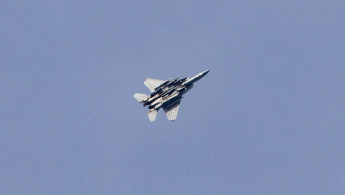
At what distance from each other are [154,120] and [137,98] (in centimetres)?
1192

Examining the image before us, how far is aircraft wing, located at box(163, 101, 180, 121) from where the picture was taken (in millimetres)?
195750

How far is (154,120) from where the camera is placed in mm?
193875

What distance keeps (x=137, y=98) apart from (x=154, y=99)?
258 inches

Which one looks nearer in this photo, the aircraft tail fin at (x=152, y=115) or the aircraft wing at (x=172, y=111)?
the aircraft tail fin at (x=152, y=115)

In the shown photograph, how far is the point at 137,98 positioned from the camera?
7869 inches

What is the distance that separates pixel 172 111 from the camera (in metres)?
197

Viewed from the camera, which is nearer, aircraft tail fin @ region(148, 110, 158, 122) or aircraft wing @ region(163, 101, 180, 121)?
aircraft tail fin @ region(148, 110, 158, 122)

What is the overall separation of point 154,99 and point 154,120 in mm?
8887

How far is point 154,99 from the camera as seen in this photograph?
198500mm

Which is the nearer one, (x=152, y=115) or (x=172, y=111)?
(x=152, y=115)

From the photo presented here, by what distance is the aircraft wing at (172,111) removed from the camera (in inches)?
7707

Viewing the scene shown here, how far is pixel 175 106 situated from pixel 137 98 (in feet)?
47.8

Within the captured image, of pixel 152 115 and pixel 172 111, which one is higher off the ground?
pixel 172 111
